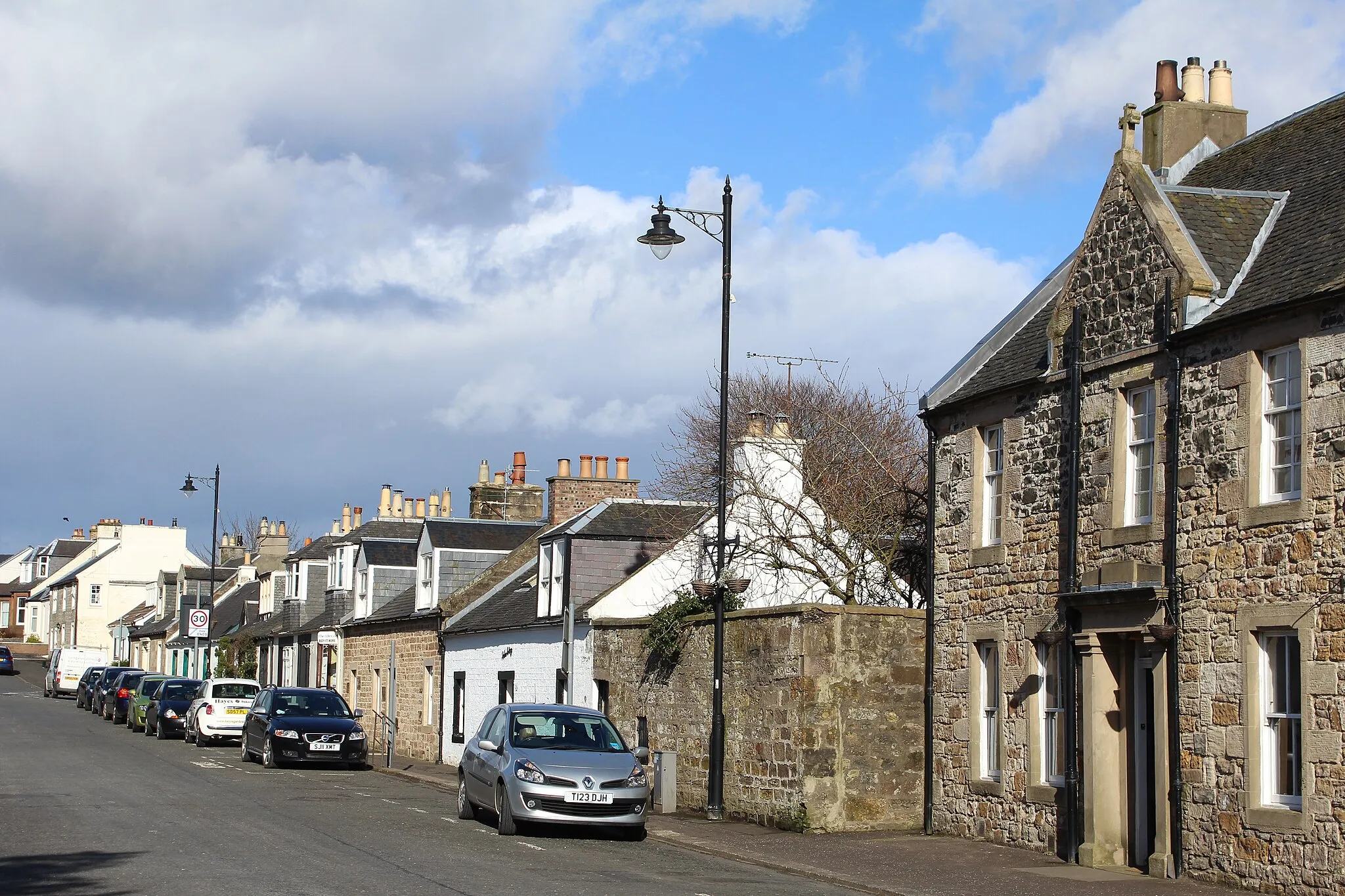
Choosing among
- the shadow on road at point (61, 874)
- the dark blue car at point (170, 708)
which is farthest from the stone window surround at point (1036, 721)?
the dark blue car at point (170, 708)

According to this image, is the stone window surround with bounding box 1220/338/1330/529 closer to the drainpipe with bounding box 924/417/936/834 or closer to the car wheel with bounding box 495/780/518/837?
the drainpipe with bounding box 924/417/936/834

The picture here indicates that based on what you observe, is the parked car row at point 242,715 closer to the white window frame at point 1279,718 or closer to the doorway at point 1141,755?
the doorway at point 1141,755

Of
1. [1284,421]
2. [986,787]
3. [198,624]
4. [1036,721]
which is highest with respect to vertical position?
[1284,421]

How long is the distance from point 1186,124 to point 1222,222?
4.95 m

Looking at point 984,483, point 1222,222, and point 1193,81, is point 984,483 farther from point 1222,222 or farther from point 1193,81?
point 1193,81

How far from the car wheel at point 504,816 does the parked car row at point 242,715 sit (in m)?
13.4

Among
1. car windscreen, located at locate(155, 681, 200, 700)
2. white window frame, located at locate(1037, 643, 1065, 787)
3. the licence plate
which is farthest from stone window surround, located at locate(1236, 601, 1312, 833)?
car windscreen, located at locate(155, 681, 200, 700)

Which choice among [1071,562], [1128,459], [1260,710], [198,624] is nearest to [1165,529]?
[1128,459]

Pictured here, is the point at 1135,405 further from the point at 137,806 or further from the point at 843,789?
the point at 137,806

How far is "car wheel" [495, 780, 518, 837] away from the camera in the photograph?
64.5 feet

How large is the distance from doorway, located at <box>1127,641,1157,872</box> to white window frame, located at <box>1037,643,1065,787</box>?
104 cm

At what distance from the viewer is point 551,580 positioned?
31219mm

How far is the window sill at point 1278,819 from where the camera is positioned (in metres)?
14.9

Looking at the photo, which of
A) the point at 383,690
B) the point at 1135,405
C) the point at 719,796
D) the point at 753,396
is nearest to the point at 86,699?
the point at 383,690
